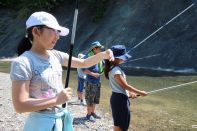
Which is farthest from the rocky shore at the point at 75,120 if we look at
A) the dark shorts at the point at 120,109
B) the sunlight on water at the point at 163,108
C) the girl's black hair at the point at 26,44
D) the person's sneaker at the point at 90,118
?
the girl's black hair at the point at 26,44

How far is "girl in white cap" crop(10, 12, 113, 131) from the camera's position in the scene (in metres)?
3.65

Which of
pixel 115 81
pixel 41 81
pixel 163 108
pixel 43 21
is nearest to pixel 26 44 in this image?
pixel 43 21

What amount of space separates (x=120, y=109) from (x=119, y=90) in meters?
0.28

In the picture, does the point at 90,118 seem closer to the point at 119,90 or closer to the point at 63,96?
the point at 119,90

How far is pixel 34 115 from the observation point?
3.84 metres

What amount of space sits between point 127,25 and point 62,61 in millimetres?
26738

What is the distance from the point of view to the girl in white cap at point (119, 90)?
703 centimetres

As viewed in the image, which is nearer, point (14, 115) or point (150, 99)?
point (14, 115)

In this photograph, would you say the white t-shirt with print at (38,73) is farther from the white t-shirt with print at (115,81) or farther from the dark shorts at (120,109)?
the dark shorts at (120,109)

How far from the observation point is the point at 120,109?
713 centimetres

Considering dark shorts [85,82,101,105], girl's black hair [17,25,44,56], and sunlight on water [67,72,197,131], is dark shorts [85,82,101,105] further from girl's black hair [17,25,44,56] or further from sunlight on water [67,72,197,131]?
girl's black hair [17,25,44,56]

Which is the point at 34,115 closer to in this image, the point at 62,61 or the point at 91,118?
the point at 62,61

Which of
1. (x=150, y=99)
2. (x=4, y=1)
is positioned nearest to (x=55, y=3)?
(x=4, y=1)

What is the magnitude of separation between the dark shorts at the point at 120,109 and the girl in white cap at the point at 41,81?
10.4 feet
